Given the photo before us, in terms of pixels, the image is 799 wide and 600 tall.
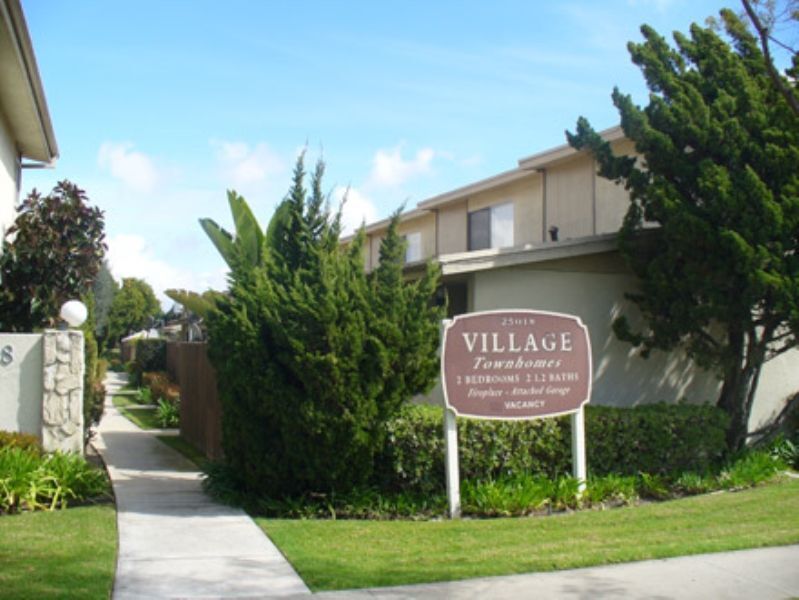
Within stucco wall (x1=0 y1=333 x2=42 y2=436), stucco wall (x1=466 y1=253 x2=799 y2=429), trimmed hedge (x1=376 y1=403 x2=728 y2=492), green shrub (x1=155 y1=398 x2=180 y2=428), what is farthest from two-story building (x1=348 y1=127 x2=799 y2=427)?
green shrub (x1=155 y1=398 x2=180 y2=428)

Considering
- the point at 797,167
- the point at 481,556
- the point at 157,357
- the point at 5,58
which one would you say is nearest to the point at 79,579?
the point at 481,556

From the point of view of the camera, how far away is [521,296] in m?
13.1

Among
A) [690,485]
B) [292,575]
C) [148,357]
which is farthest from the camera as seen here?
[148,357]

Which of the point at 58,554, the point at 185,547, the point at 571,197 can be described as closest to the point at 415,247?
the point at 571,197

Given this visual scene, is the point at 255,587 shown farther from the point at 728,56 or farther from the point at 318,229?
the point at 728,56

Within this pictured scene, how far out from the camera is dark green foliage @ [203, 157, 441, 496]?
9438 mm

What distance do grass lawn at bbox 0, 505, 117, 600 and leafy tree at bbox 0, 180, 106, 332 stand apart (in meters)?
4.42

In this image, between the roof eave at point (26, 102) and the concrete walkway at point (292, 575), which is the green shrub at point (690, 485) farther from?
the roof eave at point (26, 102)

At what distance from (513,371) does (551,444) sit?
1.07m

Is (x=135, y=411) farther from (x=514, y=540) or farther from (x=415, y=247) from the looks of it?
(x=514, y=540)

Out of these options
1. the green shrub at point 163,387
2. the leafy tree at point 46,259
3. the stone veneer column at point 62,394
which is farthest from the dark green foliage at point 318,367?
the green shrub at point 163,387

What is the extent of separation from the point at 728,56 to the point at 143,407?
18.7m

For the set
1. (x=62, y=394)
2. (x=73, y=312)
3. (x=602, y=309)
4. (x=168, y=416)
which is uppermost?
(x=602, y=309)

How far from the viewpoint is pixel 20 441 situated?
10398mm
